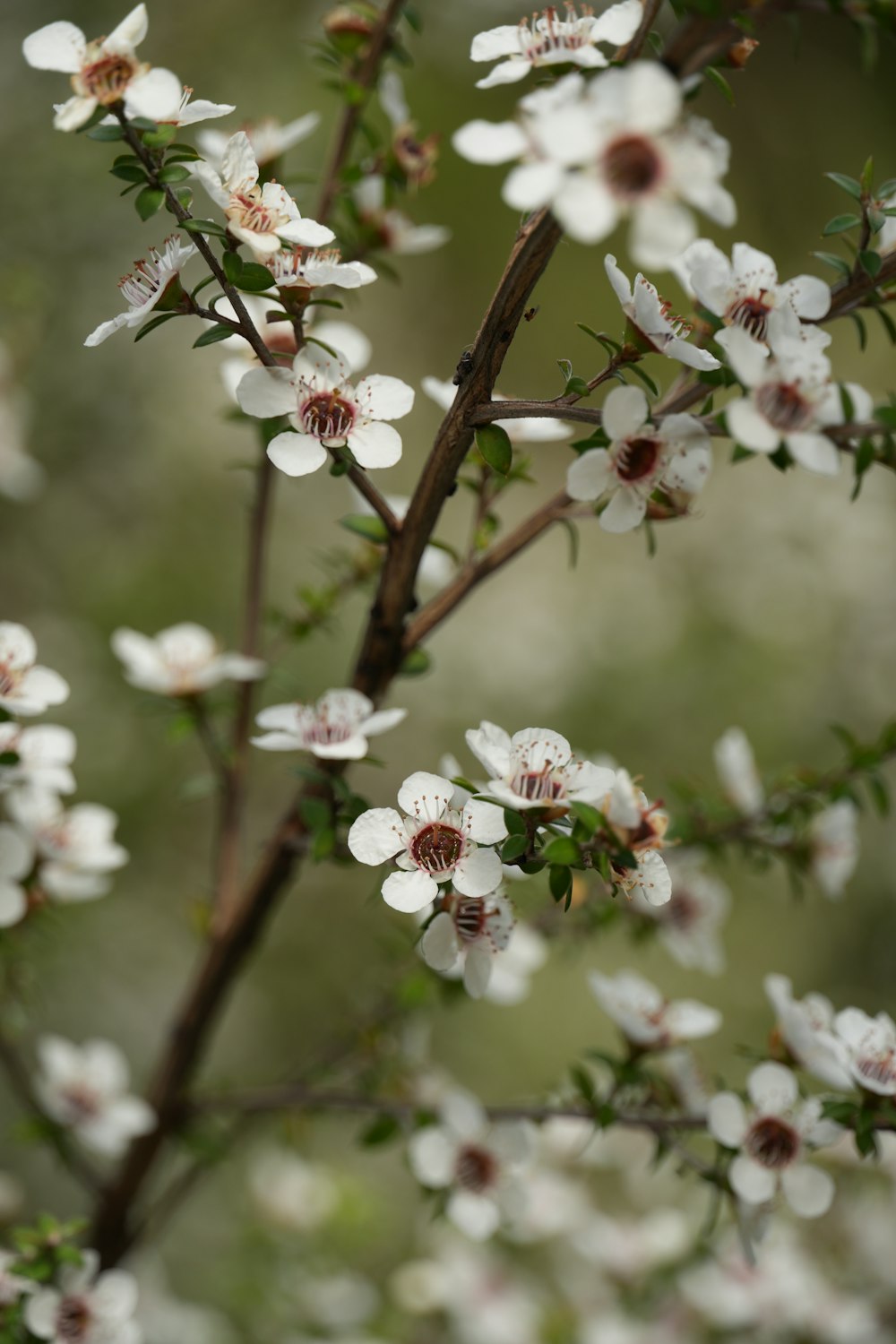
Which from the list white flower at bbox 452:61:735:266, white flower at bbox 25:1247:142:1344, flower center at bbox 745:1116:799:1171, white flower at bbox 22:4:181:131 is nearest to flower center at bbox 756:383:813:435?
white flower at bbox 452:61:735:266

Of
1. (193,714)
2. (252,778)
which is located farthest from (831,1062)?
(252,778)

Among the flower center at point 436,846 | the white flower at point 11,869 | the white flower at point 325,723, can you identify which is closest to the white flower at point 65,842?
the white flower at point 11,869

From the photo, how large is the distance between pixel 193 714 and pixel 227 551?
1466mm

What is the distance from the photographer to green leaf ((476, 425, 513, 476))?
0.64 m

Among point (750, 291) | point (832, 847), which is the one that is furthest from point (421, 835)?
point (832, 847)

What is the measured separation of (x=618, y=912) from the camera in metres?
0.99

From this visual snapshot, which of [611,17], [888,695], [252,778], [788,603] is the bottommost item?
[252,778]

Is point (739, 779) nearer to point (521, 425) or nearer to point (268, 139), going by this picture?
point (521, 425)

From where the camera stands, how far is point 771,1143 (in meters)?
0.75

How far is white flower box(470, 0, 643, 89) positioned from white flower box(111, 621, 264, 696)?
0.47 meters

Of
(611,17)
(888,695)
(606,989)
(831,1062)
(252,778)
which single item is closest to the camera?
(611,17)

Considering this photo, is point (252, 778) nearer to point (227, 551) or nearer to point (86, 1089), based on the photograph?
point (227, 551)

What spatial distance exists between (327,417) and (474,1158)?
57 cm

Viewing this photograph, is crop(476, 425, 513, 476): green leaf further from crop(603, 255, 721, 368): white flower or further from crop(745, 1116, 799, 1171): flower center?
crop(745, 1116, 799, 1171): flower center
